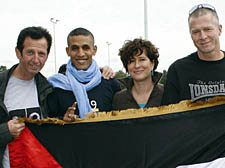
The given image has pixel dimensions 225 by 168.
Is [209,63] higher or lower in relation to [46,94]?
higher

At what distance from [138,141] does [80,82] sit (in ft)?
3.84

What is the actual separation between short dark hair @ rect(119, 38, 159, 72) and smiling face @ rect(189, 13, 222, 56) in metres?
0.71

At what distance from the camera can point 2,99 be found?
2.97m

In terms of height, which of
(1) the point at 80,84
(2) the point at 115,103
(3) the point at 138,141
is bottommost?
(3) the point at 138,141

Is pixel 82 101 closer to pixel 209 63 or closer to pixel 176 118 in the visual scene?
pixel 176 118

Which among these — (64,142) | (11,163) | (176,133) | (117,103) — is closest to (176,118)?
(176,133)

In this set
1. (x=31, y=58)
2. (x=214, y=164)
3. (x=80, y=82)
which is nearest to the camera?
(x=214, y=164)

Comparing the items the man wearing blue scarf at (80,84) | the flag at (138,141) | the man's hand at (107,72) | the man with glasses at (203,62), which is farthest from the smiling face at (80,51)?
the man with glasses at (203,62)

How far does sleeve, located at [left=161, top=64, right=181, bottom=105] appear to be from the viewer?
124 inches

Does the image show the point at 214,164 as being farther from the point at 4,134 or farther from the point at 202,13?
the point at 4,134

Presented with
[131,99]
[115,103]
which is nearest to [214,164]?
[131,99]

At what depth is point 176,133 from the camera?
9.01 feet

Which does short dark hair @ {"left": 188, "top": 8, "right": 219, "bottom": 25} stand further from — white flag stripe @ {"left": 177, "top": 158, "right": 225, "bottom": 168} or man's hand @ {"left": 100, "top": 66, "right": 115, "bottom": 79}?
white flag stripe @ {"left": 177, "top": 158, "right": 225, "bottom": 168}

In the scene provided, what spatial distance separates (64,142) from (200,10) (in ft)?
6.68
